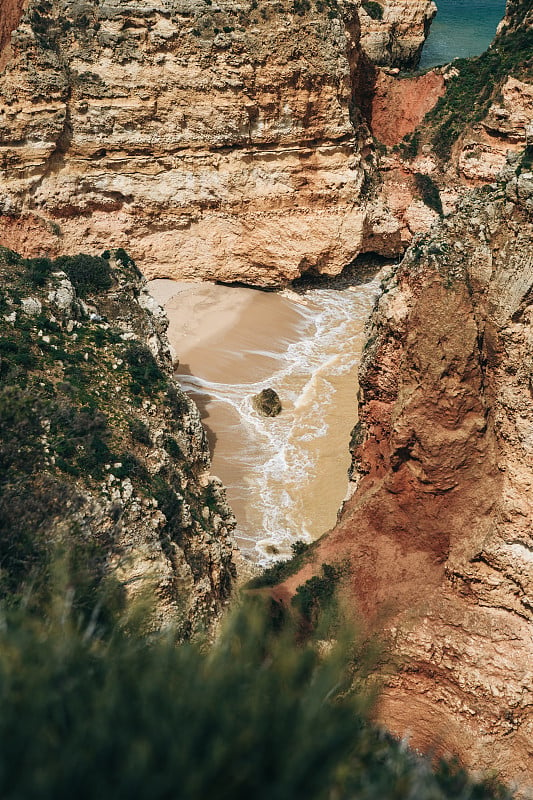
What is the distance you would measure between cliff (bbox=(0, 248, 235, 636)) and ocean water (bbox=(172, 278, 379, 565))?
15.6 feet

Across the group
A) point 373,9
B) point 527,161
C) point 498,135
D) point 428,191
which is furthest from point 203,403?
point 373,9

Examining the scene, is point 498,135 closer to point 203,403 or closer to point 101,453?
point 203,403

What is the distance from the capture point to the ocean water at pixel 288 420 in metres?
22.5

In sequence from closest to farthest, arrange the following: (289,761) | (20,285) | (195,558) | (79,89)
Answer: (289,761) → (195,558) → (20,285) → (79,89)

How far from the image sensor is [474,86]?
124 ft

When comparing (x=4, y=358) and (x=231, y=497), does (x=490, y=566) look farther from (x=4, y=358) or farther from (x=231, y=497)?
(x=231, y=497)

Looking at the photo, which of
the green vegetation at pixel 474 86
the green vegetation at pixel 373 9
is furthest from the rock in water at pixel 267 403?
the green vegetation at pixel 373 9

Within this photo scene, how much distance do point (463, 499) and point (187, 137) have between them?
25.1 m

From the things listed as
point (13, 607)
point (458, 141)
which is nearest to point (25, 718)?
point (13, 607)

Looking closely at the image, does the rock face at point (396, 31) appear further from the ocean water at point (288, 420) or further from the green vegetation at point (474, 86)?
the ocean water at point (288, 420)

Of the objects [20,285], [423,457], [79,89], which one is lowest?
[423,457]

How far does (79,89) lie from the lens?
2983cm

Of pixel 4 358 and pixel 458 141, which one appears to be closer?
pixel 4 358

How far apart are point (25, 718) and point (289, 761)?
2.37 metres
